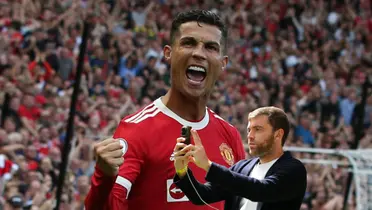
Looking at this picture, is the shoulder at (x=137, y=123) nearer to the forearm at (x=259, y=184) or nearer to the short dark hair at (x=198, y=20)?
the short dark hair at (x=198, y=20)

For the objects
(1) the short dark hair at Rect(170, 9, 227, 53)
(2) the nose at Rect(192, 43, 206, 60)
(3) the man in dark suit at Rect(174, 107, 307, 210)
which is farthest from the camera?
(1) the short dark hair at Rect(170, 9, 227, 53)

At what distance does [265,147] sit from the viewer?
4059 millimetres

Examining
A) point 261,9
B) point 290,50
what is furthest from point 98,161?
point 261,9

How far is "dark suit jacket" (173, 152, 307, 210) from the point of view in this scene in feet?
12.1

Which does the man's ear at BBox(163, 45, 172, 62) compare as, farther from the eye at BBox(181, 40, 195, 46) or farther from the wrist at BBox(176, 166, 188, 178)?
the wrist at BBox(176, 166, 188, 178)

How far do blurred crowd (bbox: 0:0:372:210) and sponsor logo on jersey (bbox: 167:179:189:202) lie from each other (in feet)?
12.1

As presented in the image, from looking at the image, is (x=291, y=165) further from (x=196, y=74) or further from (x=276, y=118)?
(x=196, y=74)

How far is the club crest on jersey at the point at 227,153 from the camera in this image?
4.43 metres

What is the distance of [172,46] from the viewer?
432 cm

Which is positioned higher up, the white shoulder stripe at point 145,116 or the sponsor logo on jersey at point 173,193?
the white shoulder stripe at point 145,116

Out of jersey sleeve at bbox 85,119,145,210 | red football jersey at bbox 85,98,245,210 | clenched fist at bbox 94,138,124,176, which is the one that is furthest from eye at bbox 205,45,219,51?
clenched fist at bbox 94,138,124,176

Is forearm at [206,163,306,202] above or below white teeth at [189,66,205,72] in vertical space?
below

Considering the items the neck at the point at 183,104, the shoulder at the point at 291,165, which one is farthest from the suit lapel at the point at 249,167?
the neck at the point at 183,104

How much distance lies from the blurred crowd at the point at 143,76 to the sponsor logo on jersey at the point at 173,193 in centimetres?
370
